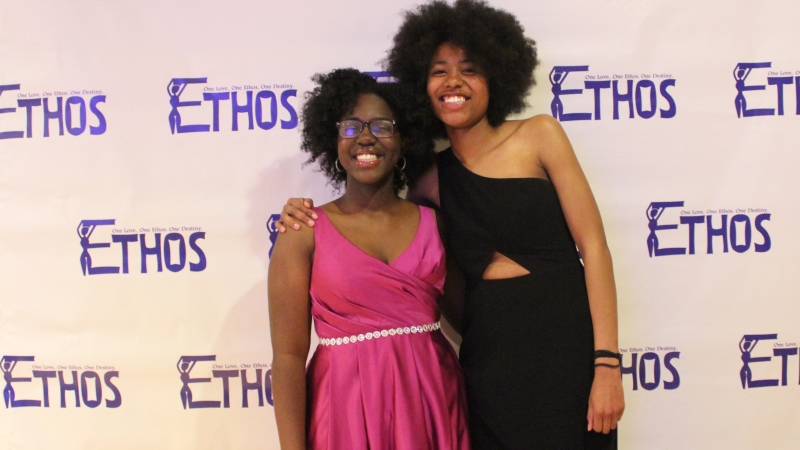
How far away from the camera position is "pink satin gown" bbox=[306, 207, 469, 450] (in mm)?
1433

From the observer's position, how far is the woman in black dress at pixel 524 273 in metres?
1.46

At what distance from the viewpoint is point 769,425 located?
2.11m

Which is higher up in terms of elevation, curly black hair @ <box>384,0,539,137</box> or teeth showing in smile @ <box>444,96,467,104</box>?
curly black hair @ <box>384,0,539,137</box>

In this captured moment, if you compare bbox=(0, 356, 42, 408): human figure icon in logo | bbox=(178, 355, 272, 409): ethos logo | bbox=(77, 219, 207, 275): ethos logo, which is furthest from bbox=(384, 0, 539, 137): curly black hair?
bbox=(0, 356, 42, 408): human figure icon in logo

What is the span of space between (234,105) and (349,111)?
68 centimetres

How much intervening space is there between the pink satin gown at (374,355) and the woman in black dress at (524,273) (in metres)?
0.15

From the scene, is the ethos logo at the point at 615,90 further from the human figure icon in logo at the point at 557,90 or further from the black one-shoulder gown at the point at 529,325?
the black one-shoulder gown at the point at 529,325

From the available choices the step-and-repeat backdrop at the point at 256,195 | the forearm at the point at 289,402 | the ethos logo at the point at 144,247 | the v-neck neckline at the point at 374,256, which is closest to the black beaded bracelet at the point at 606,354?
the v-neck neckline at the point at 374,256

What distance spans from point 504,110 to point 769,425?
165 cm

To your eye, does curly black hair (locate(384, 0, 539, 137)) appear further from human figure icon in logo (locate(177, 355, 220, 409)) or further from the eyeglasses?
human figure icon in logo (locate(177, 355, 220, 409))

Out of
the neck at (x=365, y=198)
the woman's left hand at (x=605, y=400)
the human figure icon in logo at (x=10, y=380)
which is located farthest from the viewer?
the human figure icon in logo at (x=10, y=380)

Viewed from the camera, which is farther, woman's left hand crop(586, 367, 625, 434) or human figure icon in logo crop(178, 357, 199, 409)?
human figure icon in logo crop(178, 357, 199, 409)

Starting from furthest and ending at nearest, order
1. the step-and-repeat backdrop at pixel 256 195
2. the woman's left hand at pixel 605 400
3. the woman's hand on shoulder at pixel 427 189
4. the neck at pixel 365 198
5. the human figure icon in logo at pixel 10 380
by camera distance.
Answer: the human figure icon in logo at pixel 10 380 < the step-and-repeat backdrop at pixel 256 195 < the woman's hand on shoulder at pixel 427 189 < the neck at pixel 365 198 < the woman's left hand at pixel 605 400

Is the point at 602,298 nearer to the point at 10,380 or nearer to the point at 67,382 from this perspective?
the point at 67,382
